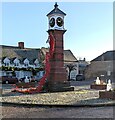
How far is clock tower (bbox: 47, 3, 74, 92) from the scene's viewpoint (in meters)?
22.2

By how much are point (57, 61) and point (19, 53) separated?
1767 inches

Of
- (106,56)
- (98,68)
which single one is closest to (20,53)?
(98,68)

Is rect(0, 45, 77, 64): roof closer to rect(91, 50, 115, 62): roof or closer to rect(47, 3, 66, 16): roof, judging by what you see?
rect(91, 50, 115, 62): roof

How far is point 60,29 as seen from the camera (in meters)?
23.0

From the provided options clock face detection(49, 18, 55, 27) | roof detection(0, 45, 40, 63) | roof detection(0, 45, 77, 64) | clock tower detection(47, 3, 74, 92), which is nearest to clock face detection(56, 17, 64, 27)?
clock tower detection(47, 3, 74, 92)

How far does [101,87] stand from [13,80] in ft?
81.4

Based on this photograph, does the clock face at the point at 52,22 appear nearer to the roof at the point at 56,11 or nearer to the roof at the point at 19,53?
the roof at the point at 56,11

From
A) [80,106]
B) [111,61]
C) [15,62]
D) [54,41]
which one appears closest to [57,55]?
[54,41]

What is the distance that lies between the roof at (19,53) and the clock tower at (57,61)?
40.8 meters

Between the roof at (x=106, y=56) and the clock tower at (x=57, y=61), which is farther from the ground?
the roof at (x=106, y=56)

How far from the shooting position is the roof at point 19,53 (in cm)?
6431

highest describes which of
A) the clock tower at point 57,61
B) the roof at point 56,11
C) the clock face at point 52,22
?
the roof at point 56,11

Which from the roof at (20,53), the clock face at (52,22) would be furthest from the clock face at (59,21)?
the roof at (20,53)

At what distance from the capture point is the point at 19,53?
66438mm
